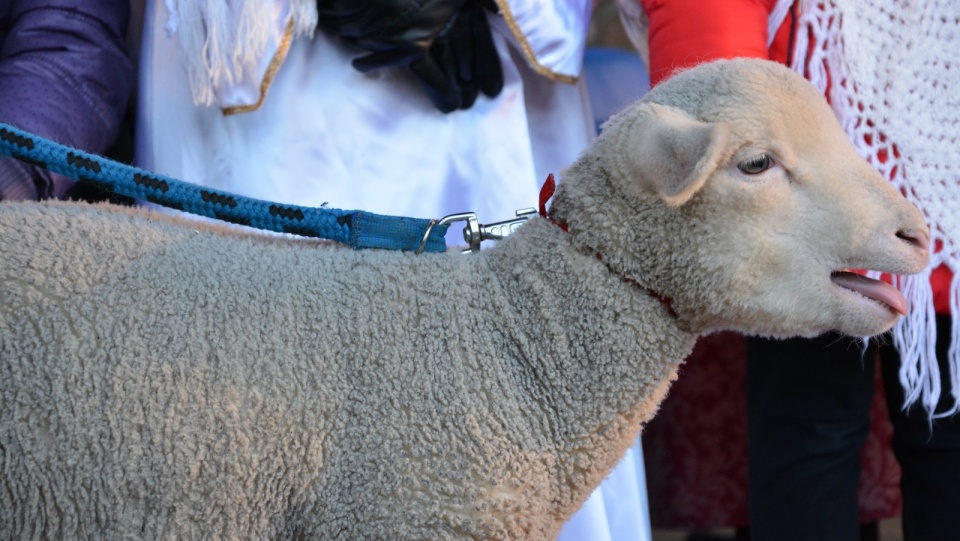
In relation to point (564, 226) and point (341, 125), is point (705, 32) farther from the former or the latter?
point (341, 125)

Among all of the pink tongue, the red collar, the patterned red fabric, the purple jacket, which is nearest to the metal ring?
the red collar

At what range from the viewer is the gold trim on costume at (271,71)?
1188mm

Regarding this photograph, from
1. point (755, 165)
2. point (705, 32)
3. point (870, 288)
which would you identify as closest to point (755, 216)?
point (755, 165)

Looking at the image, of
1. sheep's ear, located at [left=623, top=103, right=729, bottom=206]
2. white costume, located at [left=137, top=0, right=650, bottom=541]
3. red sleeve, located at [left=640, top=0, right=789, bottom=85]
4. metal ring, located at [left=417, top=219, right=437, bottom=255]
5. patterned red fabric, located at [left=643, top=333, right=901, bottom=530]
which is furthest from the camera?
patterned red fabric, located at [left=643, top=333, right=901, bottom=530]

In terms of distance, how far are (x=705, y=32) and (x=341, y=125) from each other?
0.53 m

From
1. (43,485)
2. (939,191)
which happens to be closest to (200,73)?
(43,485)

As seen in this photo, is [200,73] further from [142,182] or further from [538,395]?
[538,395]

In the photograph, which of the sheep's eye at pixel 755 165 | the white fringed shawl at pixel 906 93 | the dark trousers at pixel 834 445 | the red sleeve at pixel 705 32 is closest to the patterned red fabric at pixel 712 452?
the dark trousers at pixel 834 445

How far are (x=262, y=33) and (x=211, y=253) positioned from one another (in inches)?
17.8

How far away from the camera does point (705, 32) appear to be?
3.64 feet

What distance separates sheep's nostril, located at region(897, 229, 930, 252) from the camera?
0.79 metres

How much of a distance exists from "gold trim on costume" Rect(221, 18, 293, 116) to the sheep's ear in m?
0.59

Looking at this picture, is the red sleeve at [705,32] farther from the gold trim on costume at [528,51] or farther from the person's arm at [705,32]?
the gold trim on costume at [528,51]

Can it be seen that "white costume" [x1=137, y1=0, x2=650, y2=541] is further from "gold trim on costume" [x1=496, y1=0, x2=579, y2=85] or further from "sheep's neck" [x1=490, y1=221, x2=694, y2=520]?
"sheep's neck" [x1=490, y1=221, x2=694, y2=520]
